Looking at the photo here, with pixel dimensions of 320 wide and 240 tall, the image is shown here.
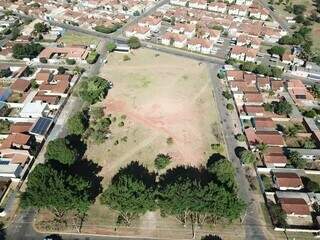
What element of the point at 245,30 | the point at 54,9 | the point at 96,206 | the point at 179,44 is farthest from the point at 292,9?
the point at 96,206

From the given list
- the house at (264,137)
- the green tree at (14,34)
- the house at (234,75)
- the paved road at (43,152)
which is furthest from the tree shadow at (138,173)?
the green tree at (14,34)

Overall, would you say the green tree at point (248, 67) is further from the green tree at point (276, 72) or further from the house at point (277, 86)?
the house at point (277, 86)

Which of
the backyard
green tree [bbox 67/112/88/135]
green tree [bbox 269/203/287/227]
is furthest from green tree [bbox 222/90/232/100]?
green tree [bbox 67/112/88/135]

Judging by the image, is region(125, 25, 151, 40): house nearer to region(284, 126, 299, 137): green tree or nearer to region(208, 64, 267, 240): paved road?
region(208, 64, 267, 240): paved road

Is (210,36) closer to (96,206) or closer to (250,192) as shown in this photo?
(250,192)

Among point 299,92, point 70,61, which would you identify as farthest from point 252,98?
point 70,61

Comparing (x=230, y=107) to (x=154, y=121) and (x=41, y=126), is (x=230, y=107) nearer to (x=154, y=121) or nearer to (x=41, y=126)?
(x=154, y=121)
